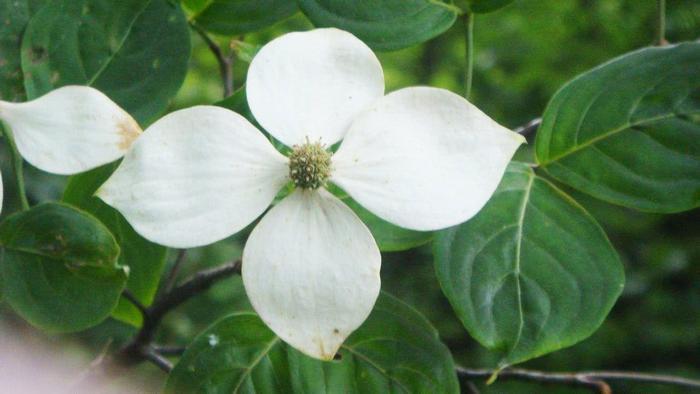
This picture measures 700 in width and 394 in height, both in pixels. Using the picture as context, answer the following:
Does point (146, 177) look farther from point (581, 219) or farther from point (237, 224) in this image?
point (581, 219)

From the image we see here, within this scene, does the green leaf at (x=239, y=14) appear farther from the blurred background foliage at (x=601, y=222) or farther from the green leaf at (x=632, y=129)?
the blurred background foliage at (x=601, y=222)

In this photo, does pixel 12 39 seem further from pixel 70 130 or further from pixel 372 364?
pixel 372 364

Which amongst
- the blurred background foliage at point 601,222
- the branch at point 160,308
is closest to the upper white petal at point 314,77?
the branch at point 160,308

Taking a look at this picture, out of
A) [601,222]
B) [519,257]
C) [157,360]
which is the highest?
[519,257]

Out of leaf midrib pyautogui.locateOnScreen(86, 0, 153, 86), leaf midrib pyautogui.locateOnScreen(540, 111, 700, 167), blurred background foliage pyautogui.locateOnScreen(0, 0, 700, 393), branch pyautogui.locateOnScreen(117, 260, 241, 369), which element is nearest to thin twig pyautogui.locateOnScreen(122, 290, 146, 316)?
branch pyautogui.locateOnScreen(117, 260, 241, 369)

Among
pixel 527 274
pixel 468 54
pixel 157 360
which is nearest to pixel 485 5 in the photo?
pixel 468 54

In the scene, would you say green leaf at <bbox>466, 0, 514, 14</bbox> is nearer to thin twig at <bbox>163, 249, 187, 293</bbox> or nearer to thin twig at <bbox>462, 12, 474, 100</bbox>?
thin twig at <bbox>462, 12, 474, 100</bbox>

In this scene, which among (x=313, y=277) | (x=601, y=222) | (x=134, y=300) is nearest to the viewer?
(x=313, y=277)
